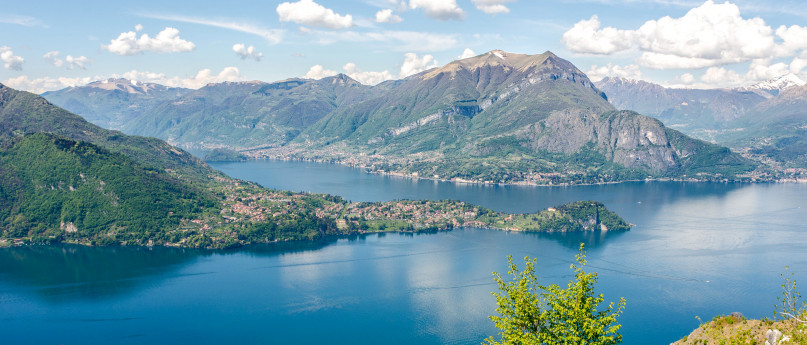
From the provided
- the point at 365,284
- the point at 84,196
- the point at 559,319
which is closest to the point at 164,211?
the point at 84,196

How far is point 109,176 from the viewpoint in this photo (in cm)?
12725

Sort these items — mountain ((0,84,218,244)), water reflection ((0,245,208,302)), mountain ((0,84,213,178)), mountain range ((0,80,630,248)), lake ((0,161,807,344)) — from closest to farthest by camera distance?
lake ((0,161,807,344)) → water reflection ((0,245,208,302)) → mountain ((0,84,218,244)) → mountain range ((0,80,630,248)) → mountain ((0,84,213,178))

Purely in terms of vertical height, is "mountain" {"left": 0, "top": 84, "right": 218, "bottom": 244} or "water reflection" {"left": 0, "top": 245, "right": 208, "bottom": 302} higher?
"mountain" {"left": 0, "top": 84, "right": 218, "bottom": 244}

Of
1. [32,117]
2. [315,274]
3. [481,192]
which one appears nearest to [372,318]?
[315,274]

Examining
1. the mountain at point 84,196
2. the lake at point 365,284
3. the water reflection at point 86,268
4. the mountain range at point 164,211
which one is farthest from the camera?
the mountain range at point 164,211

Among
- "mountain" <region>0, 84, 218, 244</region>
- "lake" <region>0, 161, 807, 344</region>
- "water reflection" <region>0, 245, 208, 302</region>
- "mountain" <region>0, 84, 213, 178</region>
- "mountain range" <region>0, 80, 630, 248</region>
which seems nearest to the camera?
"lake" <region>0, 161, 807, 344</region>

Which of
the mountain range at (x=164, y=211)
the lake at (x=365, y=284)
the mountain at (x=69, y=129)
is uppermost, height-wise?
the mountain at (x=69, y=129)

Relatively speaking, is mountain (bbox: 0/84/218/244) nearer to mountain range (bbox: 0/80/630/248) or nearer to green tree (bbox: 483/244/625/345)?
mountain range (bbox: 0/80/630/248)

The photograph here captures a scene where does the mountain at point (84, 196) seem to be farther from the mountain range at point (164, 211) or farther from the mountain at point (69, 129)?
the mountain at point (69, 129)

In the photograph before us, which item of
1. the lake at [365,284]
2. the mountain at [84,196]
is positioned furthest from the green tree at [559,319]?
Answer: the mountain at [84,196]

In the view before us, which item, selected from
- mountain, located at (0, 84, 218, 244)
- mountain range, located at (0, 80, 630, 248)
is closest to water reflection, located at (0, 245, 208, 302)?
mountain range, located at (0, 80, 630, 248)

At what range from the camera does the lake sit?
72.0 m

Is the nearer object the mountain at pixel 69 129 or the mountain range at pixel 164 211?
the mountain range at pixel 164 211

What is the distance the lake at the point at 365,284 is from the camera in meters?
72.0
